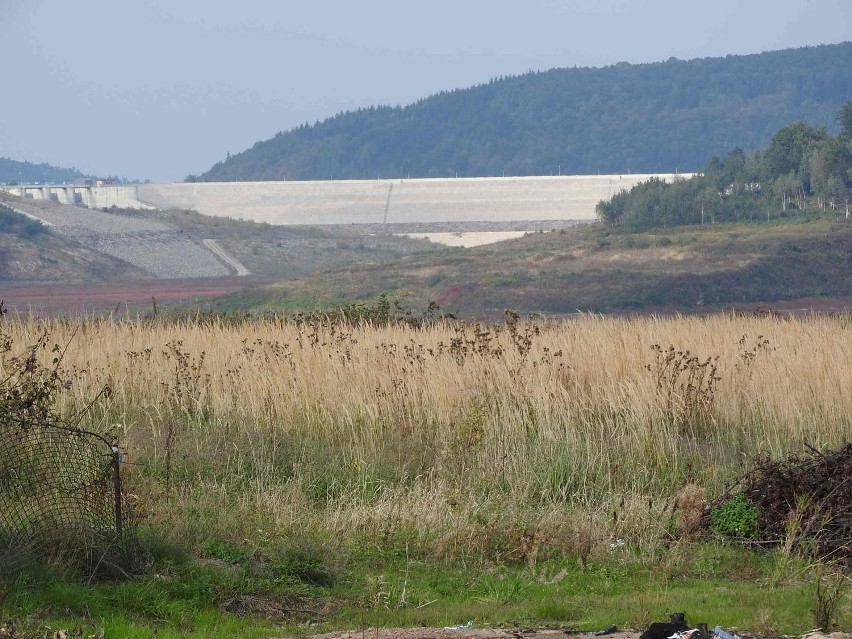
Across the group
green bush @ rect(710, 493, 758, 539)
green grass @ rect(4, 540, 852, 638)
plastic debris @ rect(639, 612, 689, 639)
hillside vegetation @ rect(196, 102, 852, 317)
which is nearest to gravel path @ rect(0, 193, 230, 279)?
hillside vegetation @ rect(196, 102, 852, 317)

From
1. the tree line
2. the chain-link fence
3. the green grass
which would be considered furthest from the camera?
the tree line

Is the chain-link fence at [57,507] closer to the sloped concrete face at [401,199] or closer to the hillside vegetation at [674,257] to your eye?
the hillside vegetation at [674,257]

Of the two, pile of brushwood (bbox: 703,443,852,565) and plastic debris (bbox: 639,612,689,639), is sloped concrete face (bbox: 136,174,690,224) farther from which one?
plastic debris (bbox: 639,612,689,639)

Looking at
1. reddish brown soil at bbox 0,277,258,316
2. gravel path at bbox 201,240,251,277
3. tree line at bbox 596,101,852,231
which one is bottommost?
reddish brown soil at bbox 0,277,258,316

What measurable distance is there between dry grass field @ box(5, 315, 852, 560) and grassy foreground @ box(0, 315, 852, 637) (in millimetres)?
29

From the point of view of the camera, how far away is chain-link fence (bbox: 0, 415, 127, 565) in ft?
20.9

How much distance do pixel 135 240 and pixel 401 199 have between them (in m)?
32.9

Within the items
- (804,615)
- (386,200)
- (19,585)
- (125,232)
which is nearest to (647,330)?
(804,615)

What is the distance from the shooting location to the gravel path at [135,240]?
7819cm

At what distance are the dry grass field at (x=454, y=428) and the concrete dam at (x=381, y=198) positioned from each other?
89259 millimetres

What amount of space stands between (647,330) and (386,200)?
316 ft

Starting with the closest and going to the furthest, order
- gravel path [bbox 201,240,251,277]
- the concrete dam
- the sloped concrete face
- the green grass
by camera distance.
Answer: the green grass < gravel path [bbox 201,240,251,277] < the sloped concrete face < the concrete dam

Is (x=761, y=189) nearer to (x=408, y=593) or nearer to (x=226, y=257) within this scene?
(x=226, y=257)

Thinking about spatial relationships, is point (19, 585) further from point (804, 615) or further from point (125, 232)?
point (125, 232)
